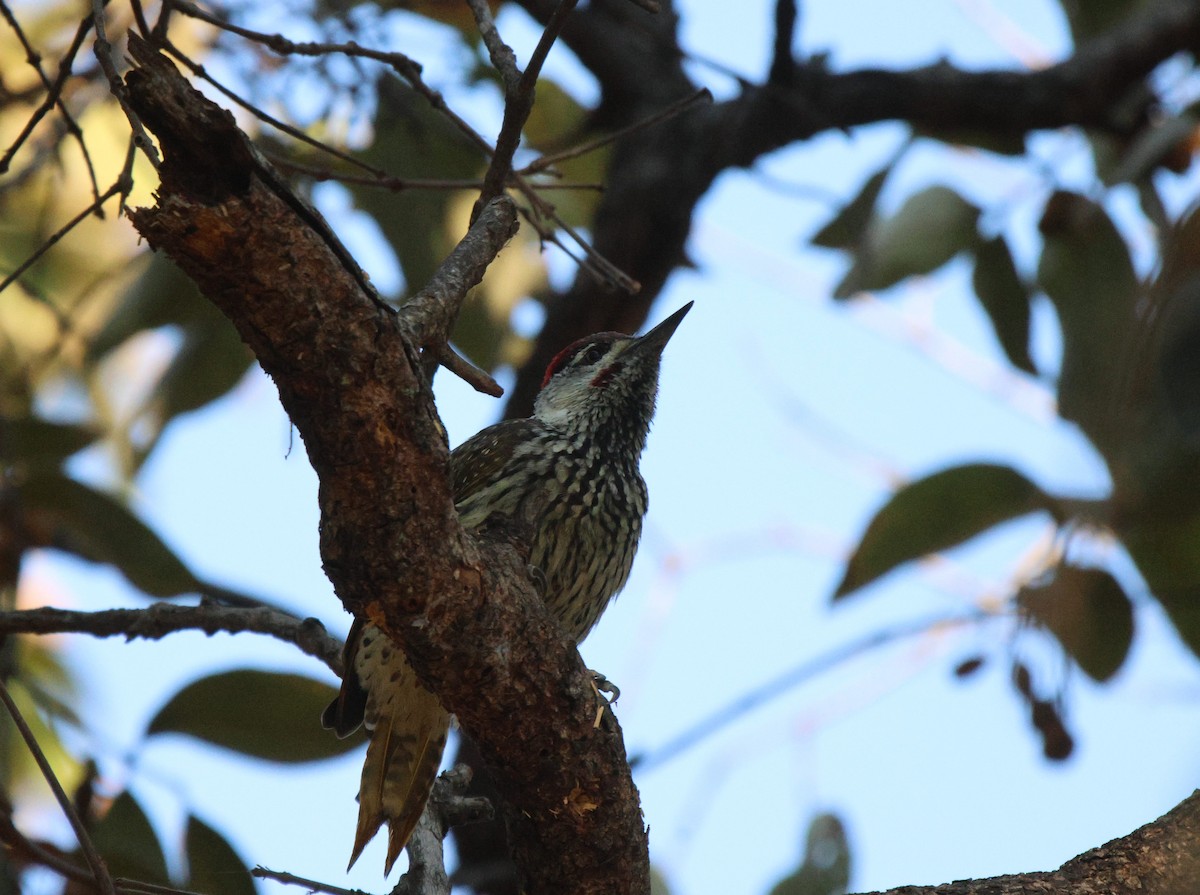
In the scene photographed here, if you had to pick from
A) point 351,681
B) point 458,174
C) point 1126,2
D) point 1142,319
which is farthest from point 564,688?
point 1126,2

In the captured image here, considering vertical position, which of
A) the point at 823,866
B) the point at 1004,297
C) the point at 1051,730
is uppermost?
the point at 1004,297

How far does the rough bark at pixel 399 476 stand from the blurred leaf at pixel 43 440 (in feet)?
6.74

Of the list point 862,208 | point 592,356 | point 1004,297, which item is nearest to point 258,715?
point 592,356

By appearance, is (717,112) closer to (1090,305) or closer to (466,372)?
(1090,305)

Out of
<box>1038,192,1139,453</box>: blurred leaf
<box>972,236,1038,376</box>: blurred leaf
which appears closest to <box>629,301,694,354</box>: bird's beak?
<box>972,236,1038,376</box>: blurred leaf

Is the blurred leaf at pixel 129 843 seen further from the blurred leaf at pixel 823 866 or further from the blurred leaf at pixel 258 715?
the blurred leaf at pixel 823 866

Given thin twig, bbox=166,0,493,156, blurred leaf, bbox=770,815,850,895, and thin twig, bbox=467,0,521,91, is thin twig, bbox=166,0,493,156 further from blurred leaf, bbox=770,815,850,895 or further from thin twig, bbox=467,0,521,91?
blurred leaf, bbox=770,815,850,895

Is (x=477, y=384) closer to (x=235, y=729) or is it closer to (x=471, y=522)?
(x=471, y=522)

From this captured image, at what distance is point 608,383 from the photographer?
4.11 metres

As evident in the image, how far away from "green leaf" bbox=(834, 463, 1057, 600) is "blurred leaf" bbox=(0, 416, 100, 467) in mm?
2277

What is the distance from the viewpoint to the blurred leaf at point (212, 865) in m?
3.41

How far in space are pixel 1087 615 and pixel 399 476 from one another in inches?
85.0

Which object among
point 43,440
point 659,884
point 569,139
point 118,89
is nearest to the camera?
point 118,89

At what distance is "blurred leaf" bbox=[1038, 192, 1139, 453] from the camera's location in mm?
2760
